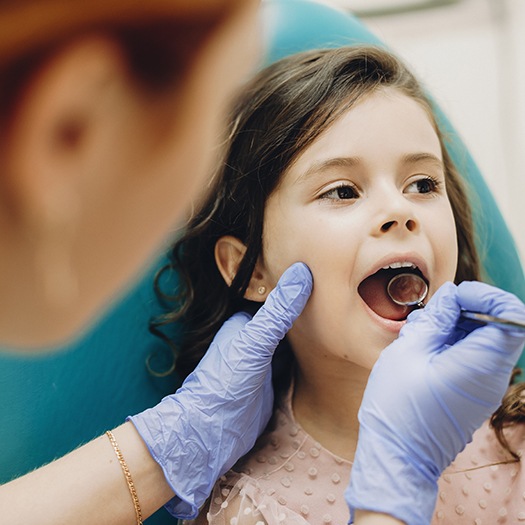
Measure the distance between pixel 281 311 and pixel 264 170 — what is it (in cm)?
21

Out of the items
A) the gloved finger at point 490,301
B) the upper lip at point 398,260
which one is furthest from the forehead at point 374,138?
the gloved finger at point 490,301

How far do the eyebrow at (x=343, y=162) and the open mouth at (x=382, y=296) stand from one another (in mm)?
141

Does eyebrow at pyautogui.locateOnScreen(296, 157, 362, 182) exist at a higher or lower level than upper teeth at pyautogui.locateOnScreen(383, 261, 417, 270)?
higher

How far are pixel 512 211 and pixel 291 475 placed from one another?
1548 mm

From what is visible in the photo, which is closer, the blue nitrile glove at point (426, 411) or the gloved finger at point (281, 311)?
the blue nitrile glove at point (426, 411)

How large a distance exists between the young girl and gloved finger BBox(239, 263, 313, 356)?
2 centimetres

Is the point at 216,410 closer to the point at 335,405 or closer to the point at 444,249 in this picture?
the point at 335,405

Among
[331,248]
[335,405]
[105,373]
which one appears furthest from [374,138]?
[105,373]

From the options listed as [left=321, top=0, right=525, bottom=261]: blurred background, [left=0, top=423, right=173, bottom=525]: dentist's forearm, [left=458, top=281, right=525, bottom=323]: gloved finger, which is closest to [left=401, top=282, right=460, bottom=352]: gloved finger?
[left=458, top=281, right=525, bottom=323]: gloved finger

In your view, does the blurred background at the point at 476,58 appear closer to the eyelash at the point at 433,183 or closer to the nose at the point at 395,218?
the eyelash at the point at 433,183

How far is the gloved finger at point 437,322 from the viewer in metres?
0.75

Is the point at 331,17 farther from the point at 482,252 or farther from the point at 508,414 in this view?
the point at 508,414

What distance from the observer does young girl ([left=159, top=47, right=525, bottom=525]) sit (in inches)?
35.0

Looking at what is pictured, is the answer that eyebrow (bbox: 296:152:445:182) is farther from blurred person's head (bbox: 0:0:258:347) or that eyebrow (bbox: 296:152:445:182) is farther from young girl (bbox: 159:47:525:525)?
blurred person's head (bbox: 0:0:258:347)
